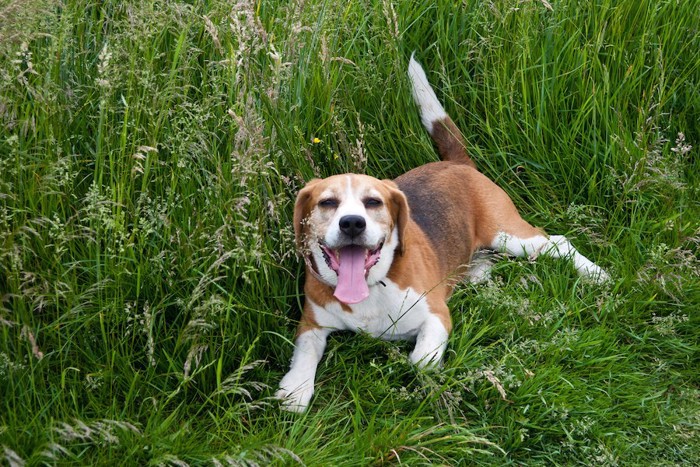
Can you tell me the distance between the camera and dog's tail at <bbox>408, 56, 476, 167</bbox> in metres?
5.33

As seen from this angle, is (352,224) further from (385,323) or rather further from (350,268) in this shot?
(385,323)

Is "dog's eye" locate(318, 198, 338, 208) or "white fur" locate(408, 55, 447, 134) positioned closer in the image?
"dog's eye" locate(318, 198, 338, 208)

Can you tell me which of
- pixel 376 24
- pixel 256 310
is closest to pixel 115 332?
pixel 256 310

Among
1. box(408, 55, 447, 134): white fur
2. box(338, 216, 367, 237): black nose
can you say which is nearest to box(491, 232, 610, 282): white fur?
box(408, 55, 447, 134): white fur

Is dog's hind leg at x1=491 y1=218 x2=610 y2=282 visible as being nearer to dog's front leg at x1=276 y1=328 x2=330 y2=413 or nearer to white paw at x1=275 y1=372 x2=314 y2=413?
dog's front leg at x1=276 y1=328 x2=330 y2=413

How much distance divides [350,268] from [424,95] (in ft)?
5.00

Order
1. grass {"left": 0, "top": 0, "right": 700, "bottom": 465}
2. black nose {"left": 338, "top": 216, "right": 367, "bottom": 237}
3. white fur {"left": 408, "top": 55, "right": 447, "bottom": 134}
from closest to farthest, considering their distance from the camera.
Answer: grass {"left": 0, "top": 0, "right": 700, "bottom": 465} → black nose {"left": 338, "top": 216, "right": 367, "bottom": 237} → white fur {"left": 408, "top": 55, "right": 447, "bottom": 134}

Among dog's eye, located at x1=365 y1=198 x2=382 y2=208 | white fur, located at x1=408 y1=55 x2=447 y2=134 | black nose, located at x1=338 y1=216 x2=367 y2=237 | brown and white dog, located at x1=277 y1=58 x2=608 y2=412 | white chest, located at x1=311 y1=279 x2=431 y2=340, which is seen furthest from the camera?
white fur, located at x1=408 y1=55 x2=447 y2=134

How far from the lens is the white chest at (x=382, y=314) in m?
4.40

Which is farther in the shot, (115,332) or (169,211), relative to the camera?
(169,211)

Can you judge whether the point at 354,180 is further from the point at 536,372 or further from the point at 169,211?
the point at 536,372

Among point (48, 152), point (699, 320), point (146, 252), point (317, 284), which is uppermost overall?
point (48, 152)

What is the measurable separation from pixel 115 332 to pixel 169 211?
1.96ft

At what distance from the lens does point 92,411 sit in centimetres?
359
